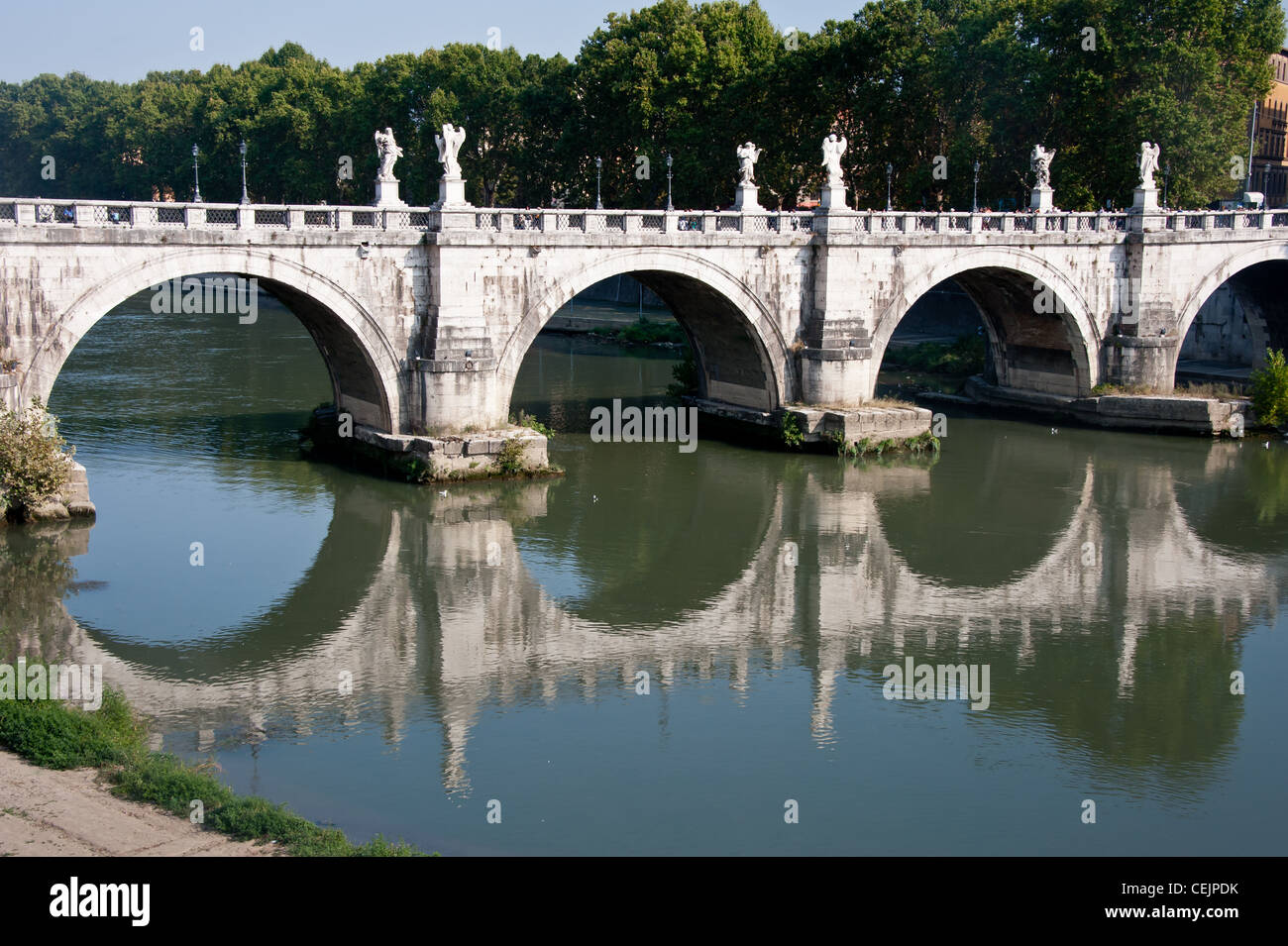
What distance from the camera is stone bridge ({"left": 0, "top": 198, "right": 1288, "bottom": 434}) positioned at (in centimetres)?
2520

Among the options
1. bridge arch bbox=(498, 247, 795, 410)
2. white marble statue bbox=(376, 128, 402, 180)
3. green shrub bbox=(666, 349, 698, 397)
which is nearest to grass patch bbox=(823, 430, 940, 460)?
bridge arch bbox=(498, 247, 795, 410)

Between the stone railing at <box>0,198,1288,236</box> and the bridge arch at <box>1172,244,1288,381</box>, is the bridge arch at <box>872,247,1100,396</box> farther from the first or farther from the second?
the bridge arch at <box>1172,244,1288,381</box>

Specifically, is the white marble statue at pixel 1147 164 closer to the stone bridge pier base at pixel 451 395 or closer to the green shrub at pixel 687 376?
the green shrub at pixel 687 376

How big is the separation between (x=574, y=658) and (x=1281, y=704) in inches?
375

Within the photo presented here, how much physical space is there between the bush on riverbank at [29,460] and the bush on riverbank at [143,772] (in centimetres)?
806

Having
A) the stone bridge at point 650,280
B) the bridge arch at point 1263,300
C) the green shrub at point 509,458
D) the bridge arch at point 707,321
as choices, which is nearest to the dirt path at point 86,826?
the stone bridge at point 650,280

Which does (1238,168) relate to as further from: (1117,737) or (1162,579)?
(1117,737)

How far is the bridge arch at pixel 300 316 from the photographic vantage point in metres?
24.8

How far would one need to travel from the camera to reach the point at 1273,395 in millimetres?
35656

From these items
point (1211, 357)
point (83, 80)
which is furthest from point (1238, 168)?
point (83, 80)

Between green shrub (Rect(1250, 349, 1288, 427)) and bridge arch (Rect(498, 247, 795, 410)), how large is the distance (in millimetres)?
12451

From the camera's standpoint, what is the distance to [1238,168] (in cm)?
4569

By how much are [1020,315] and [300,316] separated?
20113mm

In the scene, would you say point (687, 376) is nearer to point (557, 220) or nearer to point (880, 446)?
point (880, 446)
